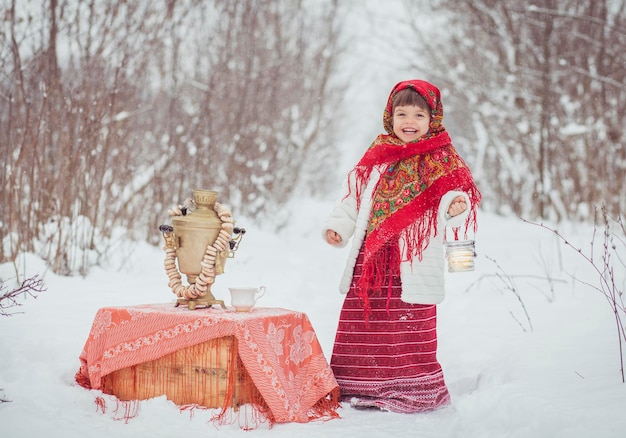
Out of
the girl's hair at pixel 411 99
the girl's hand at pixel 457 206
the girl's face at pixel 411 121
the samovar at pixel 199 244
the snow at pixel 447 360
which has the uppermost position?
the girl's hair at pixel 411 99

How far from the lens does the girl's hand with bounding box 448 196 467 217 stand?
3.22 meters

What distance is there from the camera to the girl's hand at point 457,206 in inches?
127

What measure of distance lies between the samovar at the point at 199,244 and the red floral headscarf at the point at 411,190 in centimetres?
74

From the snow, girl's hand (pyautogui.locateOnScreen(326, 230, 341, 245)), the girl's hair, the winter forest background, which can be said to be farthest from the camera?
the winter forest background

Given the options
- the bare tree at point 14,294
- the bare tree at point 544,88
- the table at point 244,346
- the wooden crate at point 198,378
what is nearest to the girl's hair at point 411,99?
the table at point 244,346

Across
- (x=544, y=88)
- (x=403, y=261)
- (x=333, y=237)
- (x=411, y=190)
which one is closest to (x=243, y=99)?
(x=544, y=88)

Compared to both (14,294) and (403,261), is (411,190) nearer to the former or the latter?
(403,261)

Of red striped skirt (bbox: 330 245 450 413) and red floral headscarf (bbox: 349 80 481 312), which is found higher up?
red floral headscarf (bbox: 349 80 481 312)

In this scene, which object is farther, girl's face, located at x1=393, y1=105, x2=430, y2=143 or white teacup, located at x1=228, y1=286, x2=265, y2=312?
girl's face, located at x1=393, y1=105, x2=430, y2=143

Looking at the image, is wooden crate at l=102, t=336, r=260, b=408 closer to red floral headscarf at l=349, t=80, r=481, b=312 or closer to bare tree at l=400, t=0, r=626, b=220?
red floral headscarf at l=349, t=80, r=481, b=312

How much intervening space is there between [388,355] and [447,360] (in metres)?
0.84

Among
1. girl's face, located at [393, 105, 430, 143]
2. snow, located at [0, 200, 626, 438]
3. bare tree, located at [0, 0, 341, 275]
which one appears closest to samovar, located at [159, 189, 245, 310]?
snow, located at [0, 200, 626, 438]

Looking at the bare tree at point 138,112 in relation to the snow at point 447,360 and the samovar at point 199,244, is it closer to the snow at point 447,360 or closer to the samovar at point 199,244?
the snow at point 447,360

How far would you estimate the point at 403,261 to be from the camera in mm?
3246
